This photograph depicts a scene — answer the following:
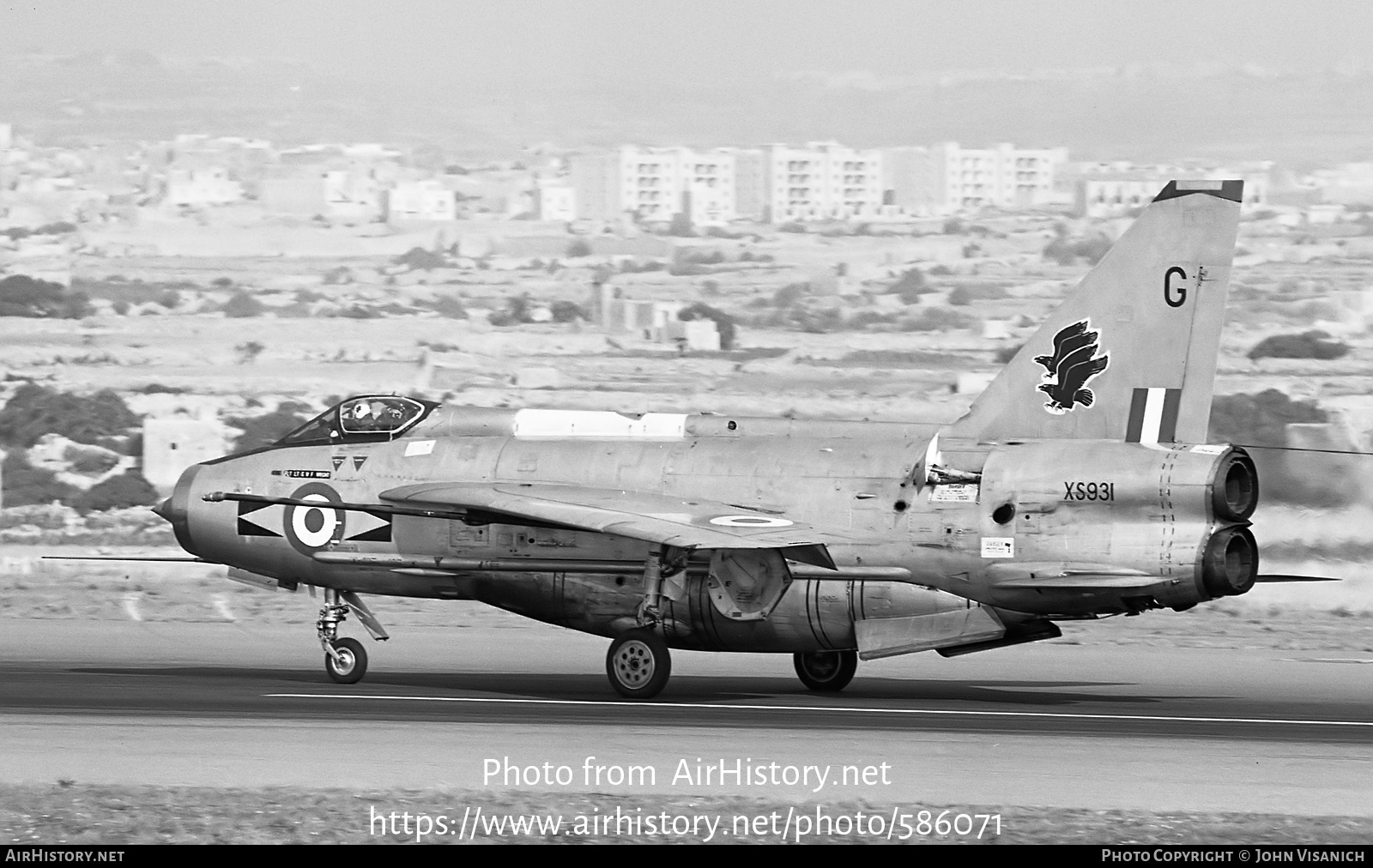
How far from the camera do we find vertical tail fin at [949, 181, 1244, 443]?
16875 millimetres

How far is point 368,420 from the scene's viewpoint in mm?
18797

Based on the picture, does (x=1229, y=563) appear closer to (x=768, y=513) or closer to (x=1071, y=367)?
(x=1071, y=367)

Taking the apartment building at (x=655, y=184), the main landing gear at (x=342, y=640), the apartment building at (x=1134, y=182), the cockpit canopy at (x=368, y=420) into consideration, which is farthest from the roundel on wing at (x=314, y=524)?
the apartment building at (x=655, y=184)

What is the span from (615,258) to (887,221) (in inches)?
480

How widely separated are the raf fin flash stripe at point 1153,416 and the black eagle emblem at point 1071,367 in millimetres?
428

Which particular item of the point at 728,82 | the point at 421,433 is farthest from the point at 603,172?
the point at 421,433

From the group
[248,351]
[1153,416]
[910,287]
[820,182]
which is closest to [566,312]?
[248,351]

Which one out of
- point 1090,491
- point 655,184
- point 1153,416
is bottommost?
point 1090,491

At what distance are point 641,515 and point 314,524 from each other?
3720 mm

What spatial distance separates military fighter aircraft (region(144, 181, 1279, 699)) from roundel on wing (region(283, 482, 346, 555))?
0.08 feet

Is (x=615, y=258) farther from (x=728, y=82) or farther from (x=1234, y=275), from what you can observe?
(x=1234, y=275)

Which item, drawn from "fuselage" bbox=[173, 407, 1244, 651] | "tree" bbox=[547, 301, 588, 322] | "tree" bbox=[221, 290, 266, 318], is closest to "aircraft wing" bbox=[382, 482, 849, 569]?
"fuselage" bbox=[173, 407, 1244, 651]

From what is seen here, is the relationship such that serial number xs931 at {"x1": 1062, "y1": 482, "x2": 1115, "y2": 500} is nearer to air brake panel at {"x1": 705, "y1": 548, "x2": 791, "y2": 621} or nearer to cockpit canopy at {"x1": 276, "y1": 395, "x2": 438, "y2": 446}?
air brake panel at {"x1": 705, "y1": 548, "x2": 791, "y2": 621}

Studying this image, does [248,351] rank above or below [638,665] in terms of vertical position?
above
